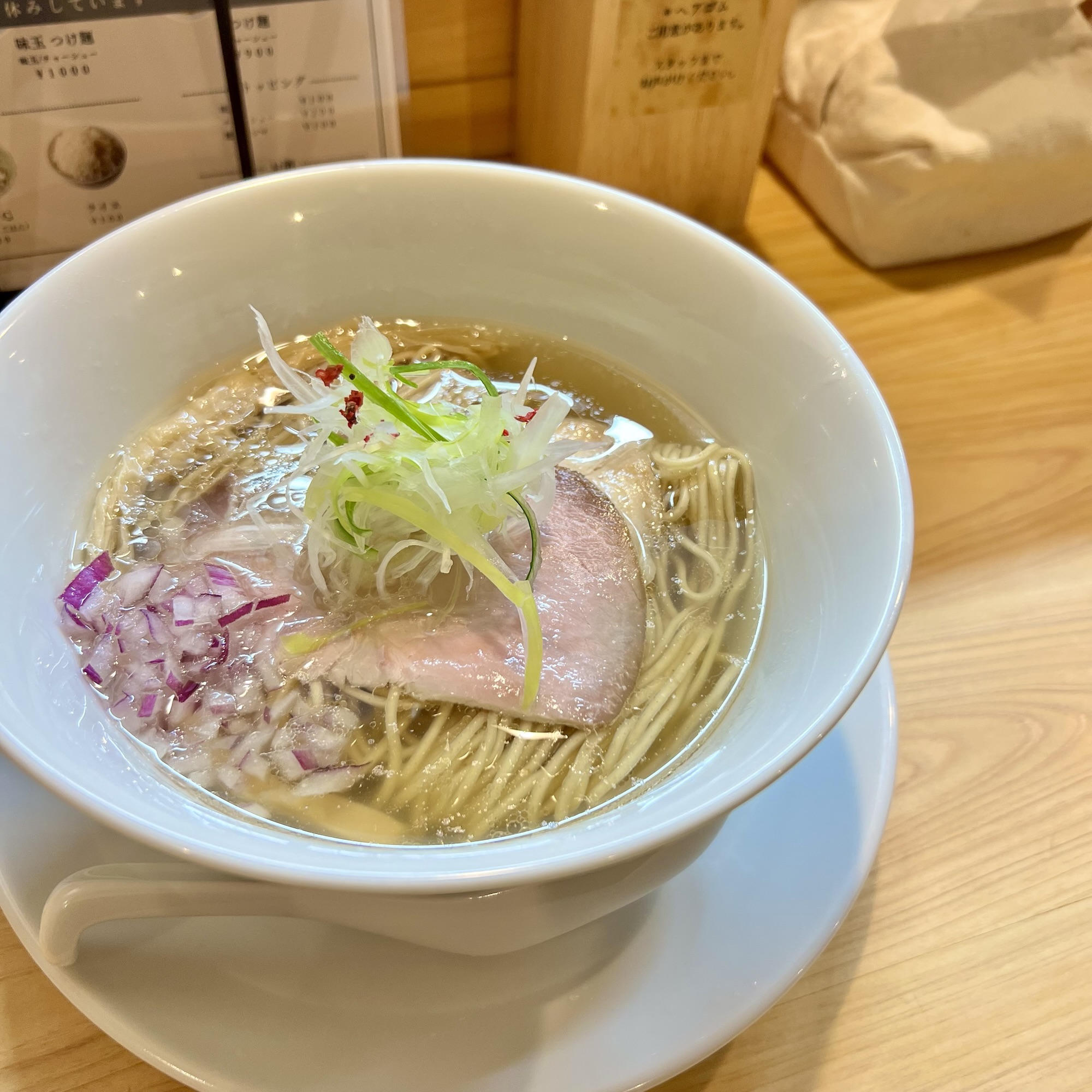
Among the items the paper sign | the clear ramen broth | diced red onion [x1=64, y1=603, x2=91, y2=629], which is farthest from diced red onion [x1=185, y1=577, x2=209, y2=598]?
the paper sign

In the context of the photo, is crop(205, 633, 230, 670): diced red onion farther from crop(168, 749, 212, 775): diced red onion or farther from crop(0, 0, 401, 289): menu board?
crop(0, 0, 401, 289): menu board

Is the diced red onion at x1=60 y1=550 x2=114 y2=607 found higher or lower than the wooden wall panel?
lower

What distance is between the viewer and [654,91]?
54.9 inches

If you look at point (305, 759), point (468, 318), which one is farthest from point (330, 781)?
point (468, 318)

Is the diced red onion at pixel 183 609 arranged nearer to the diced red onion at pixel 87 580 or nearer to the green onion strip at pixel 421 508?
the diced red onion at pixel 87 580

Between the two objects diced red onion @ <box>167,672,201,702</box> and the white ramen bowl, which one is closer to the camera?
the white ramen bowl

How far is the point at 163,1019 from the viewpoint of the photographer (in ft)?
2.46

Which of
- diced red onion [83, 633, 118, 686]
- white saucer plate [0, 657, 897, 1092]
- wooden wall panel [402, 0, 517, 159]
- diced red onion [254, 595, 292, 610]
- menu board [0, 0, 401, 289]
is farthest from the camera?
wooden wall panel [402, 0, 517, 159]

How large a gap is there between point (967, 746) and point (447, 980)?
2.21 ft

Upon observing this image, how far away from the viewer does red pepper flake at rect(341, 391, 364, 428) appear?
2.91 ft

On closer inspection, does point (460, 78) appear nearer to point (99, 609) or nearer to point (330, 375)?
point (330, 375)

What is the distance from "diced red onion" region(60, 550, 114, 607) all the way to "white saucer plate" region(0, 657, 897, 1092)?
6.9 inches

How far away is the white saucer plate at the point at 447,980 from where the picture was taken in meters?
0.74

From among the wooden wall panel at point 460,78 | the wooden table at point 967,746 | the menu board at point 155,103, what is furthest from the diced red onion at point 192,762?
the wooden wall panel at point 460,78
